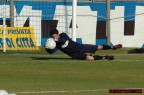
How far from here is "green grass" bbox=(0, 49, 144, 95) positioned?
12.0 meters

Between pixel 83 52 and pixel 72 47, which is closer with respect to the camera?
pixel 72 47

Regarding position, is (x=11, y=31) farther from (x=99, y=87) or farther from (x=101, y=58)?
(x=99, y=87)

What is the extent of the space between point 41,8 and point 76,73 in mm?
20122

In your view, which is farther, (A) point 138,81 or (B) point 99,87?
(A) point 138,81

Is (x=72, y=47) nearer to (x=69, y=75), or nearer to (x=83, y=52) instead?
(x=83, y=52)

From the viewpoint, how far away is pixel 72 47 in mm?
18797

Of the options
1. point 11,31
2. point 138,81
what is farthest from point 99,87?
point 11,31

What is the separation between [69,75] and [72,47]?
4.42m

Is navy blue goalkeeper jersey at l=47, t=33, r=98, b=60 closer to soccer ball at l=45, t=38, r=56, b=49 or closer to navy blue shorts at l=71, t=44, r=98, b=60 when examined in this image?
navy blue shorts at l=71, t=44, r=98, b=60

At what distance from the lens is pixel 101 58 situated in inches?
745

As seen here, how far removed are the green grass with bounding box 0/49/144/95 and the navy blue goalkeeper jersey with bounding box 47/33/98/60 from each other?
1.07ft

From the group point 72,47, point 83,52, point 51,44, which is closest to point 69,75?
point 51,44

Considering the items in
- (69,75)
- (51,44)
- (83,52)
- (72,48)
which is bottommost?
(69,75)

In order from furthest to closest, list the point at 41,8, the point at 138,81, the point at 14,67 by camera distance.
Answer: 1. the point at 41,8
2. the point at 14,67
3. the point at 138,81
